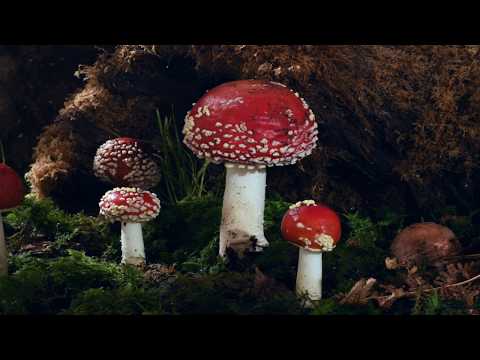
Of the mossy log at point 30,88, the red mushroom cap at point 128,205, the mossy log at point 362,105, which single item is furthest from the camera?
the mossy log at point 30,88

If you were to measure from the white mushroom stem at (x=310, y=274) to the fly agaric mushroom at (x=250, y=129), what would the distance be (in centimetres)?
60

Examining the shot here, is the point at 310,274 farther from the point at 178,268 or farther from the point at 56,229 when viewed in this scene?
the point at 56,229

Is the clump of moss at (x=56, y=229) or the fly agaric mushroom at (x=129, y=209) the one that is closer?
the fly agaric mushroom at (x=129, y=209)

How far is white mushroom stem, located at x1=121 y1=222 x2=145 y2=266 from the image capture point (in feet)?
12.7

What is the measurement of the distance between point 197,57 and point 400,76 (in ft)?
4.96

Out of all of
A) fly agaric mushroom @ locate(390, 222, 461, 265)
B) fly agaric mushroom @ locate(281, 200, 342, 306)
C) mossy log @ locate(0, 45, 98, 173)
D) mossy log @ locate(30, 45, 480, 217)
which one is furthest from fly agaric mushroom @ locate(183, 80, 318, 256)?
mossy log @ locate(0, 45, 98, 173)

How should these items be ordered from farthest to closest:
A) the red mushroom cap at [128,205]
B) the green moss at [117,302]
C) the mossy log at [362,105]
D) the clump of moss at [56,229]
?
the clump of moss at [56,229] → the mossy log at [362,105] → the red mushroom cap at [128,205] → the green moss at [117,302]

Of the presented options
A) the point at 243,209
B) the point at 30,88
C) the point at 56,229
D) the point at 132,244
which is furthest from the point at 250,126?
the point at 30,88

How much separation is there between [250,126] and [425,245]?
4.64 feet

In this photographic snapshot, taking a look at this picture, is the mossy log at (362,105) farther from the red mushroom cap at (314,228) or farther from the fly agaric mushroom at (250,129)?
the red mushroom cap at (314,228)

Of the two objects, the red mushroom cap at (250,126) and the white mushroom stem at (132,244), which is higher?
the red mushroom cap at (250,126)

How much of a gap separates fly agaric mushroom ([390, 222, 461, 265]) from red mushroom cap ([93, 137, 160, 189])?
195 centimetres

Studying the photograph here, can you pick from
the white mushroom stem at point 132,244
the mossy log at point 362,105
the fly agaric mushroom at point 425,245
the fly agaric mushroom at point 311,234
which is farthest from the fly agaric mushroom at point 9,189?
the fly agaric mushroom at point 425,245

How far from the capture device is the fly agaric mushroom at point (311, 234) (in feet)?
10.6
